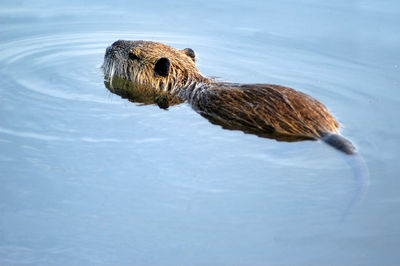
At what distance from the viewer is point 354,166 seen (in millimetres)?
4633

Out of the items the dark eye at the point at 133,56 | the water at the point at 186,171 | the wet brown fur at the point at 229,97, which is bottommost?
the water at the point at 186,171

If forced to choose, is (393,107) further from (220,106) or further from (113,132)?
(113,132)

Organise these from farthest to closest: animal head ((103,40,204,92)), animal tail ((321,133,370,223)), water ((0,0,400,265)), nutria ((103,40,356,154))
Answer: animal head ((103,40,204,92)) → nutria ((103,40,356,154)) → animal tail ((321,133,370,223)) → water ((0,0,400,265))

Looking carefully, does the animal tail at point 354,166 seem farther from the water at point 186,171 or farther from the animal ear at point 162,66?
the animal ear at point 162,66

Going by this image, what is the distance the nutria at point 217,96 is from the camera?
520 cm

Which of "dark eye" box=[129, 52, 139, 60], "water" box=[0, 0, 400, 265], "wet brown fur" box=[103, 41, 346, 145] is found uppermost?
"dark eye" box=[129, 52, 139, 60]

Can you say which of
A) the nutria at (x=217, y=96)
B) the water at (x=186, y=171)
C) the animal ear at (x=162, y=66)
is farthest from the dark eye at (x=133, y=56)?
the water at (x=186, y=171)

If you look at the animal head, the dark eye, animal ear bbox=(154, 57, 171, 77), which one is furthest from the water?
animal ear bbox=(154, 57, 171, 77)

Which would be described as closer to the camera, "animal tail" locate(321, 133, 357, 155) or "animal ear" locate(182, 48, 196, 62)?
"animal tail" locate(321, 133, 357, 155)

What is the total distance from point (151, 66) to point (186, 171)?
2.36 meters

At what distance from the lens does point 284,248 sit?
3.69m

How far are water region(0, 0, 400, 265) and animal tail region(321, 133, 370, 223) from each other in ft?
0.12

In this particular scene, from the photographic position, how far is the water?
12.1 feet

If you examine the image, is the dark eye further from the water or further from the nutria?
the water
